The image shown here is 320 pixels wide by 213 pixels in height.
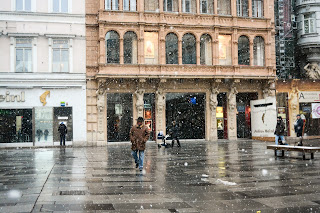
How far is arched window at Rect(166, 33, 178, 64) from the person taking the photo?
95.1 ft

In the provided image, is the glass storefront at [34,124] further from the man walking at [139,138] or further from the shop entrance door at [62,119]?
the man walking at [139,138]

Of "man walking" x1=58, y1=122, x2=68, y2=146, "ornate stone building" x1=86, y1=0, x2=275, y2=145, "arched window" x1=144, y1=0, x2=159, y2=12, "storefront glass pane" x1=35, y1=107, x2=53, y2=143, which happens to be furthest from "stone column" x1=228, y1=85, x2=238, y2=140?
"storefront glass pane" x1=35, y1=107, x2=53, y2=143

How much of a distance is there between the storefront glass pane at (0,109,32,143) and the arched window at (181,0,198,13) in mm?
14291

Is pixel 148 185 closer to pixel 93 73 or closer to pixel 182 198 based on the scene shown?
pixel 182 198

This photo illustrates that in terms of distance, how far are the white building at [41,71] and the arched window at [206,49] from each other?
30.5 feet

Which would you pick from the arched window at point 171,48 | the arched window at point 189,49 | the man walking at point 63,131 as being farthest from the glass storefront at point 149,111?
the man walking at point 63,131

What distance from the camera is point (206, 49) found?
1180 inches

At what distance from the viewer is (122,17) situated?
92.0ft

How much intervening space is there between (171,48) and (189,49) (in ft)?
4.91

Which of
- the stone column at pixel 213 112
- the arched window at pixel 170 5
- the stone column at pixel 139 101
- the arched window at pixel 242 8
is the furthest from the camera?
the arched window at pixel 242 8

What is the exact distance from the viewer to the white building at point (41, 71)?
86.8 feet

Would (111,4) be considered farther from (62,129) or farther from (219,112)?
(219,112)

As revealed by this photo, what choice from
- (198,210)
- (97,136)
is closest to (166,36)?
(97,136)

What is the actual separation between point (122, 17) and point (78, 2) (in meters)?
3.60
